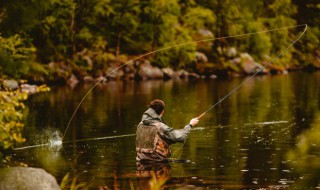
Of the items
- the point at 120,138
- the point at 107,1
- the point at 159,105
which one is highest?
the point at 107,1

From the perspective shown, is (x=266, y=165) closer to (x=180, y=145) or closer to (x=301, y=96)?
(x=180, y=145)

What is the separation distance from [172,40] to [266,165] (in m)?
49.5

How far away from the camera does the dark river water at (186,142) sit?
514 inches

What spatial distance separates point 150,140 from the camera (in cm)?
1352

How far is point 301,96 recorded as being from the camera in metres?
37.9

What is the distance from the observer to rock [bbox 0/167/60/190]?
7.69 m

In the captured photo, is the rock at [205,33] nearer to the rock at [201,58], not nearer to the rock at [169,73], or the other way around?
the rock at [201,58]

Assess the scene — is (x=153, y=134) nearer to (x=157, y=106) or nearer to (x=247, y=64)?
(x=157, y=106)

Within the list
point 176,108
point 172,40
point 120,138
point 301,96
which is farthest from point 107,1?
point 120,138

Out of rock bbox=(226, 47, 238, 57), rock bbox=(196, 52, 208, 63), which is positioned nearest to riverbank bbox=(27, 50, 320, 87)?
rock bbox=(196, 52, 208, 63)

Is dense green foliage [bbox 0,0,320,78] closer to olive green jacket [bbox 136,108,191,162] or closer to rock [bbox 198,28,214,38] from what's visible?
rock [bbox 198,28,214,38]

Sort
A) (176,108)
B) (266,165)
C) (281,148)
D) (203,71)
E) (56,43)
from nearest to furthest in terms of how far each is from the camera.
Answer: (266,165) → (281,148) → (176,108) → (56,43) → (203,71)

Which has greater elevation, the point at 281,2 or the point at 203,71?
the point at 281,2

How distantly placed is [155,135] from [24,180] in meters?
5.71
